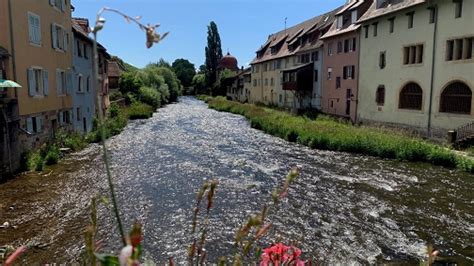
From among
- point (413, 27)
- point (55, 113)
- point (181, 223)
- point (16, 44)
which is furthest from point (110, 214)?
point (413, 27)

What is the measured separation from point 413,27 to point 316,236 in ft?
72.2

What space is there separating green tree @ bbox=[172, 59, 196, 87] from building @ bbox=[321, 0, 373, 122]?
94797 mm

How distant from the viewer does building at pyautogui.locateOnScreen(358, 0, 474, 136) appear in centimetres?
2284

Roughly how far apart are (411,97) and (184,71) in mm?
112271

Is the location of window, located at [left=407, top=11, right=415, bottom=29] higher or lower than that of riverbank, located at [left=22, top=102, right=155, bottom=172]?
higher

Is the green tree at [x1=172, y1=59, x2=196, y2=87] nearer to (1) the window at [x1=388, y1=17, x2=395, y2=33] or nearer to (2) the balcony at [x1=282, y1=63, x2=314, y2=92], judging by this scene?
(2) the balcony at [x1=282, y1=63, x2=314, y2=92]

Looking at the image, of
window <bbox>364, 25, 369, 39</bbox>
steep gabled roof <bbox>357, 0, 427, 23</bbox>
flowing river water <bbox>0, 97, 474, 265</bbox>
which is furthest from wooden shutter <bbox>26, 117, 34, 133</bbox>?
window <bbox>364, 25, 369, 39</bbox>

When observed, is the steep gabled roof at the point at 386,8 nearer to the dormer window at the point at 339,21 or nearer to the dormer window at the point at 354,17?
the dormer window at the point at 354,17

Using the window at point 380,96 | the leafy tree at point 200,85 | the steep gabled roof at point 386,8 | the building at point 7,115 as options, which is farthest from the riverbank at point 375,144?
the leafy tree at point 200,85

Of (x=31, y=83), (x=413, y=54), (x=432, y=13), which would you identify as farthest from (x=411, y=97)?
(x=31, y=83)

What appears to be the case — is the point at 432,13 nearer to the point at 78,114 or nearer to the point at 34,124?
the point at 34,124

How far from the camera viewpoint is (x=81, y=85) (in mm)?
28406

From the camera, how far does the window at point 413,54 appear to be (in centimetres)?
2642

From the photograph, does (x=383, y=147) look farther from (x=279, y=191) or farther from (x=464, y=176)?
(x=279, y=191)
